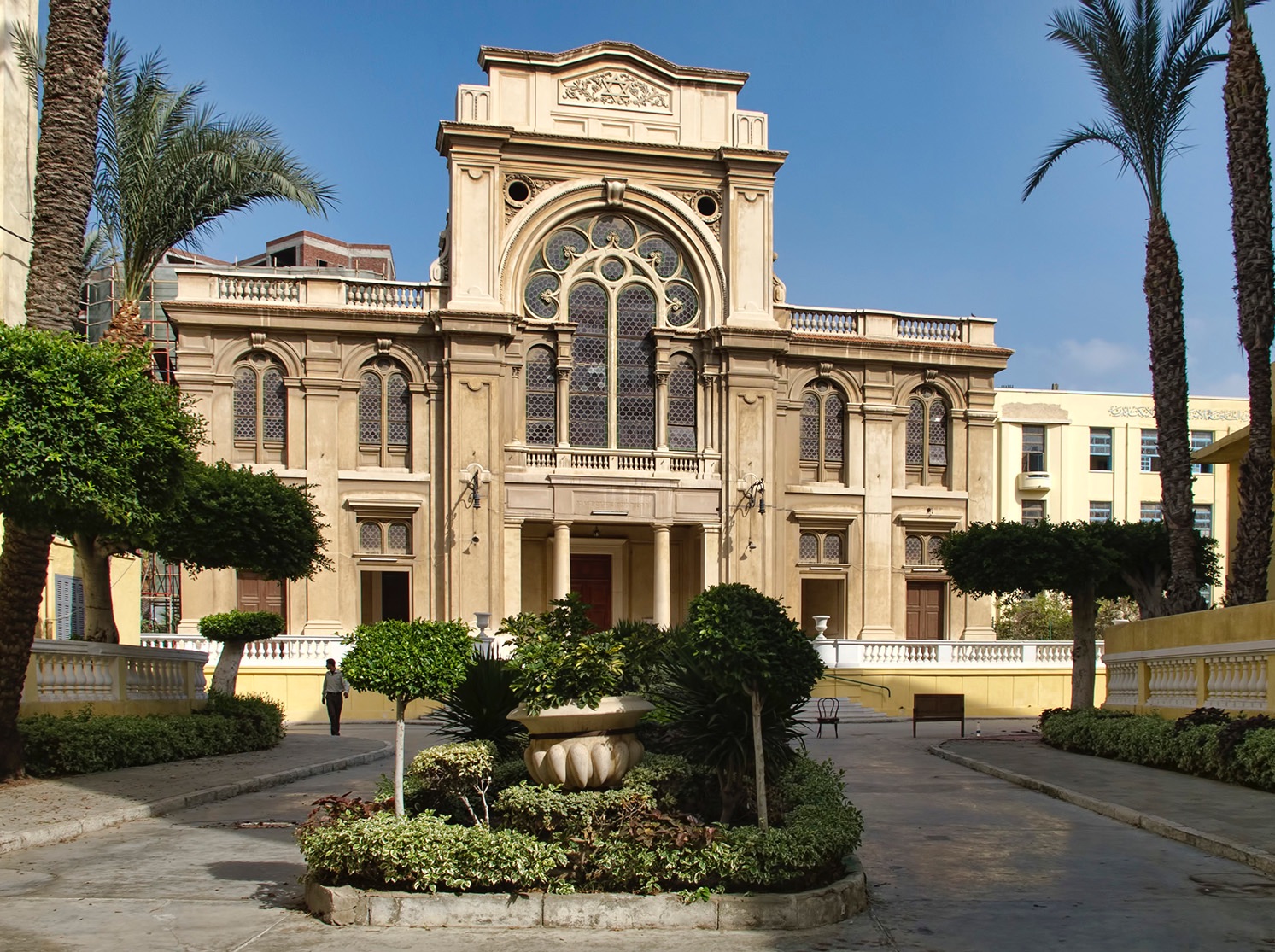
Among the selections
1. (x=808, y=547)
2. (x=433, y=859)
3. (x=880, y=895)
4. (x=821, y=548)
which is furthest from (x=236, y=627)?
(x=821, y=548)

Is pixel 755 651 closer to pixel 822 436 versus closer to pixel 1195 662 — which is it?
pixel 1195 662

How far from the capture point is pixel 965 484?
36.7m

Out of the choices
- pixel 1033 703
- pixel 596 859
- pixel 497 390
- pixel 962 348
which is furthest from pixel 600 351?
pixel 596 859

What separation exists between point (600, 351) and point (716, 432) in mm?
3833

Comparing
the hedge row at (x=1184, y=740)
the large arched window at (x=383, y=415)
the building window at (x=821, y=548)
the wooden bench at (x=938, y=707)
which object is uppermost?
the large arched window at (x=383, y=415)

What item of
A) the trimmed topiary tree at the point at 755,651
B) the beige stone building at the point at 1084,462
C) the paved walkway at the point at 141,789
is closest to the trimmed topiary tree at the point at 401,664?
the trimmed topiary tree at the point at 755,651

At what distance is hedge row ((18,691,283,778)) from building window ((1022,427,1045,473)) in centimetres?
3349

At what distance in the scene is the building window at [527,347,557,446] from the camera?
34.0 m

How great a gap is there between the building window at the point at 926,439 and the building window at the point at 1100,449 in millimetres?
15092

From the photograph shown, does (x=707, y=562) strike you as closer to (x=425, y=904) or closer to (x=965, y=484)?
(x=965, y=484)

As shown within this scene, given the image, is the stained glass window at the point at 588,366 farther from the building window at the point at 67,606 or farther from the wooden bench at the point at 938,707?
the building window at the point at 67,606

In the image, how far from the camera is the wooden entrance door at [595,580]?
3572cm

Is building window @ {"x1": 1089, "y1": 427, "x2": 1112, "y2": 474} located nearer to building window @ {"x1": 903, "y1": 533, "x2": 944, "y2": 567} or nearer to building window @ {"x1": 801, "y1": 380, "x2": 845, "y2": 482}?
building window @ {"x1": 903, "y1": 533, "x2": 944, "y2": 567}

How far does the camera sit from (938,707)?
26000 millimetres
